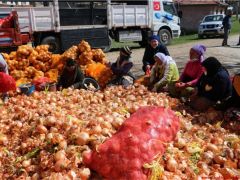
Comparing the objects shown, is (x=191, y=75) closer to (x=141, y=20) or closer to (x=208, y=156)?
(x=208, y=156)

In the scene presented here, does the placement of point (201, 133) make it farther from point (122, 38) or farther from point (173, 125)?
point (122, 38)

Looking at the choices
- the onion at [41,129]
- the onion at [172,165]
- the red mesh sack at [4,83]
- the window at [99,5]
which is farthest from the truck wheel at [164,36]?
the onion at [172,165]

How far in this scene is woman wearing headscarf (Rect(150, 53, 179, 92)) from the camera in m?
6.72

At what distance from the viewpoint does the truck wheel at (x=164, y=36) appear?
18562 millimetres

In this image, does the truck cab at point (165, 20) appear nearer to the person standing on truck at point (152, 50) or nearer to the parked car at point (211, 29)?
the parked car at point (211, 29)

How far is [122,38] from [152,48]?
9.08m

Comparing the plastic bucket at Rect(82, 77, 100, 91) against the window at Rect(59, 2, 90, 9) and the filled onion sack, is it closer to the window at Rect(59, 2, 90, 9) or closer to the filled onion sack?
the filled onion sack

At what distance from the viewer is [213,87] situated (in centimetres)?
556

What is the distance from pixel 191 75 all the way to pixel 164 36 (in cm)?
1232

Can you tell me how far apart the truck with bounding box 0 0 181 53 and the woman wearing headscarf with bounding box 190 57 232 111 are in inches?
333

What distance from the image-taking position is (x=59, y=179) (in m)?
3.06

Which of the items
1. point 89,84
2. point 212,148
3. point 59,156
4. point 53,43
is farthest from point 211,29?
point 59,156

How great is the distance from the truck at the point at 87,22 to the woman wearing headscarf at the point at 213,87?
333 inches

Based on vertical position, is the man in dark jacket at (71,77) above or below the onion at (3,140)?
above
